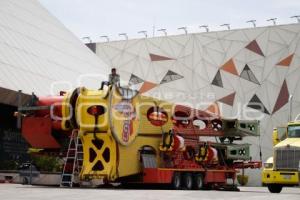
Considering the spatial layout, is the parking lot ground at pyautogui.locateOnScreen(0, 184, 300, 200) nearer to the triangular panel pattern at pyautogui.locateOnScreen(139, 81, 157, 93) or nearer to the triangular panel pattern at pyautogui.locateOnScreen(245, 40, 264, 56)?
the triangular panel pattern at pyautogui.locateOnScreen(245, 40, 264, 56)

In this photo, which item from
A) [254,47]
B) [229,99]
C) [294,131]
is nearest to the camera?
[294,131]

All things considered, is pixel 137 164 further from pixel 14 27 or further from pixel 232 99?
pixel 232 99

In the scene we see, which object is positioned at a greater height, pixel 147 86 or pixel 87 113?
pixel 147 86

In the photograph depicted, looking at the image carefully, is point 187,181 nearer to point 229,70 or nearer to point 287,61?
point 287,61

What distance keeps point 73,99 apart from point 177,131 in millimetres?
6020

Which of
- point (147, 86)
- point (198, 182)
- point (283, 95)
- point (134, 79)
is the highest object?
point (134, 79)

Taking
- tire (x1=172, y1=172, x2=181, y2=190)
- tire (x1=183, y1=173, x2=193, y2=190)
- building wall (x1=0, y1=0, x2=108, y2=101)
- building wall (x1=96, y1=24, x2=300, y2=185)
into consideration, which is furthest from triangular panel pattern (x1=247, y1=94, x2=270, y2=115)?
tire (x1=172, y1=172, x2=181, y2=190)

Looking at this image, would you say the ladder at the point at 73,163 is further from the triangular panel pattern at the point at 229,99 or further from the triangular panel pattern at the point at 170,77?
the triangular panel pattern at the point at 170,77

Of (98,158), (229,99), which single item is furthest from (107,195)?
(229,99)

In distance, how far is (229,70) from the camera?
57.0 meters

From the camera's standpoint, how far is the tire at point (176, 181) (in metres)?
26.3

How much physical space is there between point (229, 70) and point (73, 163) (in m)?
34.3

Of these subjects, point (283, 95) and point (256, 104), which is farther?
point (256, 104)

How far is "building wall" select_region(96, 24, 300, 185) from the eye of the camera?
179 ft
